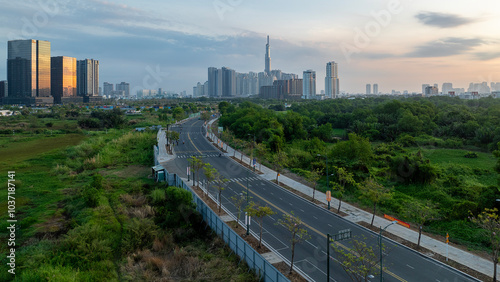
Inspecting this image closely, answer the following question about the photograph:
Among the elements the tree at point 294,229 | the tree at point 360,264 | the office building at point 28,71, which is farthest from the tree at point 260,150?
the office building at point 28,71

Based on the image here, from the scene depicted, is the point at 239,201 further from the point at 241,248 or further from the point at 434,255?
the point at 434,255

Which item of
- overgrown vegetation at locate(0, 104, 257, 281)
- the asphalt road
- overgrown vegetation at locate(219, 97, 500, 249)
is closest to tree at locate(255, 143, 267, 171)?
overgrown vegetation at locate(219, 97, 500, 249)

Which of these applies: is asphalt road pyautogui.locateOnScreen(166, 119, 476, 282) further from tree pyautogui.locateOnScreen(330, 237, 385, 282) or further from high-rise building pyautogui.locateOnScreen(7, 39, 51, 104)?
high-rise building pyautogui.locateOnScreen(7, 39, 51, 104)

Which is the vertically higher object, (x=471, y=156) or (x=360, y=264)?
(x=471, y=156)

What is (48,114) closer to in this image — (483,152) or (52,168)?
(52,168)

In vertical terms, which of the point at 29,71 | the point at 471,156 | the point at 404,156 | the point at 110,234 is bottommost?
the point at 110,234

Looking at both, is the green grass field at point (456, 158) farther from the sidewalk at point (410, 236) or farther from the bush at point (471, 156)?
the sidewalk at point (410, 236)

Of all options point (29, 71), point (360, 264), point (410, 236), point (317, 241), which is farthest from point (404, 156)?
point (29, 71)
